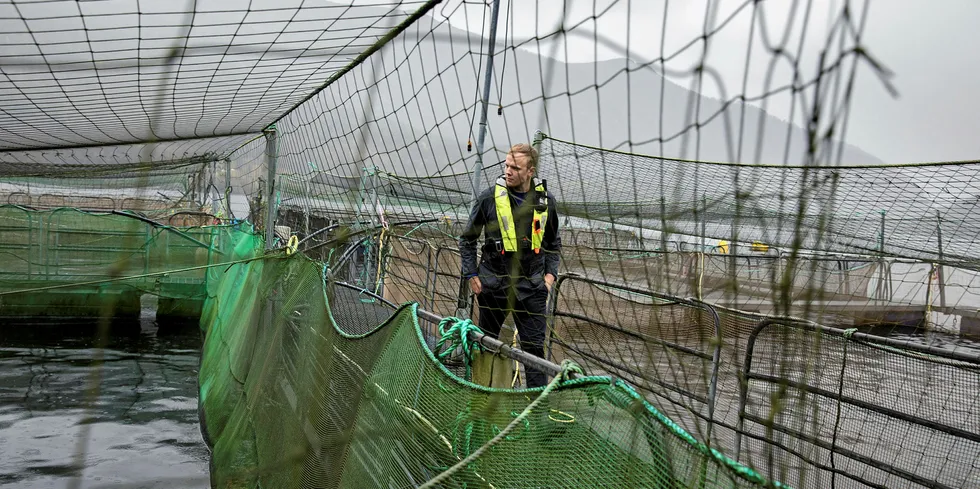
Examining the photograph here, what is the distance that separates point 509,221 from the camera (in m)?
3.96

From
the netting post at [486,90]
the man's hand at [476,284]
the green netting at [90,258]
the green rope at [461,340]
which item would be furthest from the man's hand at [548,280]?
the green netting at [90,258]

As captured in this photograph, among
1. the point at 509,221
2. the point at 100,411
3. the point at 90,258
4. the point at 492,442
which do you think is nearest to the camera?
the point at 492,442

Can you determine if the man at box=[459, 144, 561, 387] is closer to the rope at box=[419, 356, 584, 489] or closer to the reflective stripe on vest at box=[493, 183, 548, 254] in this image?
the reflective stripe on vest at box=[493, 183, 548, 254]

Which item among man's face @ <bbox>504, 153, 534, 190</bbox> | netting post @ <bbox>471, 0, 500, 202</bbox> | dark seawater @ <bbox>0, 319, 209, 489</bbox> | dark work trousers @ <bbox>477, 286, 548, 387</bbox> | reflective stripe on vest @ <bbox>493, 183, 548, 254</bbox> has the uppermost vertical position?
netting post @ <bbox>471, 0, 500, 202</bbox>

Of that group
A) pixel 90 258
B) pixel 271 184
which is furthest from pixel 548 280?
pixel 90 258

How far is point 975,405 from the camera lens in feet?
10.5

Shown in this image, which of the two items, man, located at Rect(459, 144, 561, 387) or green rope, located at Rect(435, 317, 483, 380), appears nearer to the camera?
green rope, located at Rect(435, 317, 483, 380)

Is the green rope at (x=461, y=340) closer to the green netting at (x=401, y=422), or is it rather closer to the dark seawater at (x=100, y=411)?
the green netting at (x=401, y=422)

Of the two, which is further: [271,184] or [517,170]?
[271,184]

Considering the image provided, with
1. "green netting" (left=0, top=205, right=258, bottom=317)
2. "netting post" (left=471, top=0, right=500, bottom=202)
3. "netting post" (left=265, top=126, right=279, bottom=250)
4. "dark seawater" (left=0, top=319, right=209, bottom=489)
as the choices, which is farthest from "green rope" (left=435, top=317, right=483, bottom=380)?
"green netting" (left=0, top=205, right=258, bottom=317)

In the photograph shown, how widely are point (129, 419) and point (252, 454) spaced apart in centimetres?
329

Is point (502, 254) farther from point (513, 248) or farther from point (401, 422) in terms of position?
point (401, 422)

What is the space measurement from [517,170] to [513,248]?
0.44 metres

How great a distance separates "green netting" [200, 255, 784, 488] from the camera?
153cm
